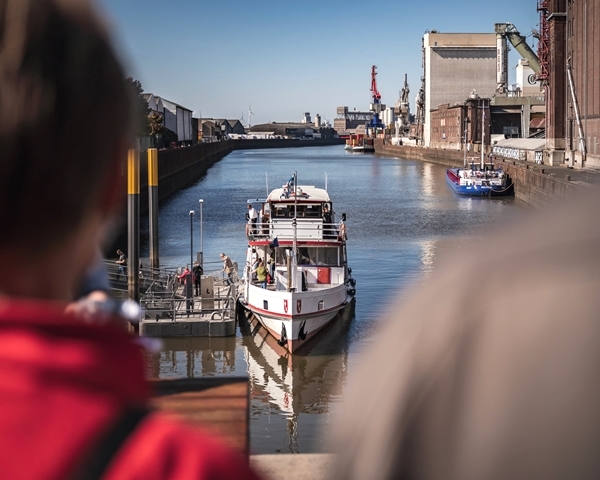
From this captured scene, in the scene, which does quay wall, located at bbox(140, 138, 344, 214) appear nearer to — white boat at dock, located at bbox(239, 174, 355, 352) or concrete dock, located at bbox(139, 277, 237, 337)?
white boat at dock, located at bbox(239, 174, 355, 352)

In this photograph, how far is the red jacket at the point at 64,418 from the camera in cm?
55

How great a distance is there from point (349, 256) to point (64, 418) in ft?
76.2

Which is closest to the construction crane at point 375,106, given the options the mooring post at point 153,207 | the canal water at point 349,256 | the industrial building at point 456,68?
the industrial building at point 456,68

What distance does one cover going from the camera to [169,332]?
14875 millimetres

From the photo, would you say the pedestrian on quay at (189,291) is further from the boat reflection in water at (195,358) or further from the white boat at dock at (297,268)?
the white boat at dock at (297,268)

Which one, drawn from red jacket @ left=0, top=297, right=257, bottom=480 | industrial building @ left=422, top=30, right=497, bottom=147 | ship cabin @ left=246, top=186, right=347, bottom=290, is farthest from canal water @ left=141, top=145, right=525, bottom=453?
industrial building @ left=422, top=30, right=497, bottom=147

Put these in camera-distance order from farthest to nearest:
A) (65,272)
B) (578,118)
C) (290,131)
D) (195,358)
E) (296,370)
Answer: (290,131) < (578,118) < (195,358) < (296,370) < (65,272)

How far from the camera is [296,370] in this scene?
44.5 feet

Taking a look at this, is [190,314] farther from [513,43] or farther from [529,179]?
[513,43]

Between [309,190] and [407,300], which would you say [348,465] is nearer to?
[407,300]

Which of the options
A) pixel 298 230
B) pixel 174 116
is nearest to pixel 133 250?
pixel 298 230

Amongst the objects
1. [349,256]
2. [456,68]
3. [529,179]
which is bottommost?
[349,256]

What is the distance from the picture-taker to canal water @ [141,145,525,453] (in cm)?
1106

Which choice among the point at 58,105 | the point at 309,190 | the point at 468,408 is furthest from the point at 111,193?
the point at 309,190
